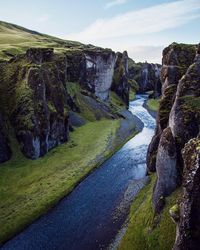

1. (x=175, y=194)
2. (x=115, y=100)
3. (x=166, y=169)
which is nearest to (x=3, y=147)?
(x=166, y=169)

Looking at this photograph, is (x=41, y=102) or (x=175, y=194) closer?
(x=175, y=194)

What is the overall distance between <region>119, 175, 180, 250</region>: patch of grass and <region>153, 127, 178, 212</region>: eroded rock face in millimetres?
1149

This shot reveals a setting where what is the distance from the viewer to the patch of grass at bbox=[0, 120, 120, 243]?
197ft

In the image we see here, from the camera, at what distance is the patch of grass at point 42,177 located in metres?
60.1

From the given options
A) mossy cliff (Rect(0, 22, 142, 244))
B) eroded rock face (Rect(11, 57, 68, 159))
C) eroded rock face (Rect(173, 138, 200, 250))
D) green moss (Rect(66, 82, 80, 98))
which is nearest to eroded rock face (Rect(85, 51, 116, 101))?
green moss (Rect(66, 82, 80, 98))

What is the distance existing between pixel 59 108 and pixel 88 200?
4426 cm

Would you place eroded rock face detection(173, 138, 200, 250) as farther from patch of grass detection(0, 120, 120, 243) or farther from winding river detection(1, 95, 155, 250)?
patch of grass detection(0, 120, 120, 243)

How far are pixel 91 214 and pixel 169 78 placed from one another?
29.3m

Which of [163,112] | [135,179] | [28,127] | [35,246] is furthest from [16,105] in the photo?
[35,246]

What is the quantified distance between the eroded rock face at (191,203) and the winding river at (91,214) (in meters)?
Result: 18.5

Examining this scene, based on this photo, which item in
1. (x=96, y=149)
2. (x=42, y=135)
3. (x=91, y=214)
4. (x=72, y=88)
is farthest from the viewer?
(x=72, y=88)

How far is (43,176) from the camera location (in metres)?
75.8

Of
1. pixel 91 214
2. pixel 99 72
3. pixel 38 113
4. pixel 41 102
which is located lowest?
pixel 91 214

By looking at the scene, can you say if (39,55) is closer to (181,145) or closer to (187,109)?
(187,109)
